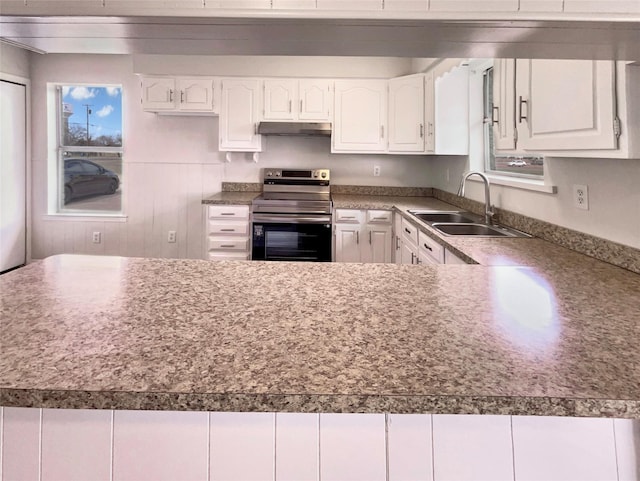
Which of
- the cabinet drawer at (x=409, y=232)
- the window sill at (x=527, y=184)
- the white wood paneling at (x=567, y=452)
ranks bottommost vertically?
the white wood paneling at (x=567, y=452)

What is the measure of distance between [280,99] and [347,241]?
1554mm

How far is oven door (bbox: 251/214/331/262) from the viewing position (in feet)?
12.2

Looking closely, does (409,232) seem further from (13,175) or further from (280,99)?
(13,175)

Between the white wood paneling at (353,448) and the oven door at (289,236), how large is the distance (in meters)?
2.94

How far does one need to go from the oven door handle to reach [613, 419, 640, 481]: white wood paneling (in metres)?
3.03

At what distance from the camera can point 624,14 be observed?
833 millimetres

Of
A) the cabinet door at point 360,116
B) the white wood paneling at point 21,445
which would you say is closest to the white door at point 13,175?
the cabinet door at point 360,116

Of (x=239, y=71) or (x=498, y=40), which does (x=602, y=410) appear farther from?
(x=239, y=71)

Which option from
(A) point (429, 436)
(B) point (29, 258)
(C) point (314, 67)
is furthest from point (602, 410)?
(B) point (29, 258)

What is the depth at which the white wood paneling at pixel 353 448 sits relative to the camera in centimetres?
79

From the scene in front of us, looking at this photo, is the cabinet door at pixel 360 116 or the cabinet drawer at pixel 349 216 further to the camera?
the cabinet door at pixel 360 116

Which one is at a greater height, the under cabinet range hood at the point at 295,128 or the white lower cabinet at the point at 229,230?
the under cabinet range hood at the point at 295,128

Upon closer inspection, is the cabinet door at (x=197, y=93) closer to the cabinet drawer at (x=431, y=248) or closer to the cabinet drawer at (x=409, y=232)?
the cabinet drawer at (x=409, y=232)

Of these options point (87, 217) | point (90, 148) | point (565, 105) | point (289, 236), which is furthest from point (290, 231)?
point (90, 148)
